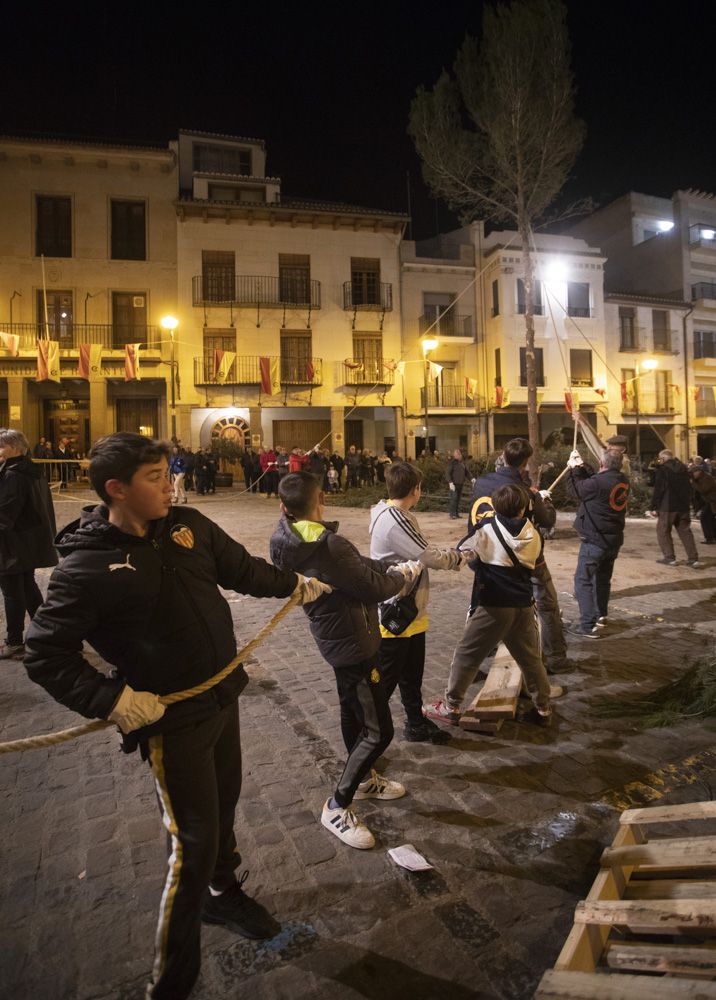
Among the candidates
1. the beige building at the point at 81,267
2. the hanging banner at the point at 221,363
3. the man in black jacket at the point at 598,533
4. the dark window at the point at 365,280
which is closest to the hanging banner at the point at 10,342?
the beige building at the point at 81,267

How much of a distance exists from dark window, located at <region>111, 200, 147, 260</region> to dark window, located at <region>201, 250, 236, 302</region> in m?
2.81

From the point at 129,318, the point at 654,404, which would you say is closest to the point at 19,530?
the point at 129,318

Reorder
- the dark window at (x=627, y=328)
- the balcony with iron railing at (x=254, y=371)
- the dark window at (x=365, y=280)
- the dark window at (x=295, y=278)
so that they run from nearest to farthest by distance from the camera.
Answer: the balcony with iron railing at (x=254, y=371) → the dark window at (x=295, y=278) → the dark window at (x=365, y=280) → the dark window at (x=627, y=328)

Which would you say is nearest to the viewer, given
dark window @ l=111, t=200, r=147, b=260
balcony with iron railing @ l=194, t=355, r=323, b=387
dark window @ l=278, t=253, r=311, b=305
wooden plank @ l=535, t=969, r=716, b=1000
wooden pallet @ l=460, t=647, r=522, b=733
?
wooden plank @ l=535, t=969, r=716, b=1000

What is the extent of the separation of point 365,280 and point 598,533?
2620cm

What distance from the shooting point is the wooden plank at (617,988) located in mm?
1646

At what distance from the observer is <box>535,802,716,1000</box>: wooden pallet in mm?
1739

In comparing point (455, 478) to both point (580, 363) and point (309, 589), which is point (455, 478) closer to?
point (309, 589)

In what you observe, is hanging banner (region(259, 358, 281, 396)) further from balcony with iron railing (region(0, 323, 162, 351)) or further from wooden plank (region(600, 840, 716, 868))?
wooden plank (region(600, 840, 716, 868))

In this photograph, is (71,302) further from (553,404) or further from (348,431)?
(553,404)

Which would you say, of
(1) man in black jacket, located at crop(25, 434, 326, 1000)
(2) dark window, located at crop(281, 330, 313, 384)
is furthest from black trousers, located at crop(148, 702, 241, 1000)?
(2) dark window, located at crop(281, 330, 313, 384)

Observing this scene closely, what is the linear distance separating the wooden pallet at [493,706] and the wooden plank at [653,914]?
6.15ft

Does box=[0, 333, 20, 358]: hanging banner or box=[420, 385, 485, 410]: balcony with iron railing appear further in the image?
box=[420, 385, 485, 410]: balcony with iron railing

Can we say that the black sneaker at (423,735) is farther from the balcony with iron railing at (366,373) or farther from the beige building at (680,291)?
the beige building at (680,291)
